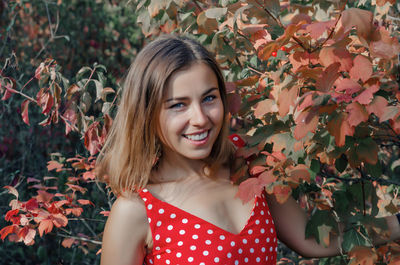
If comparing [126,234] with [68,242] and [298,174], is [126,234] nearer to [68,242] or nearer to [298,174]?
[298,174]

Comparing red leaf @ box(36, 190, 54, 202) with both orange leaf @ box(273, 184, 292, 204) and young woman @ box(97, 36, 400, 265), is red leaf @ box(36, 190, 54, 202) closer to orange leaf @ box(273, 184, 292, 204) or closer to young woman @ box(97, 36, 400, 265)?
young woman @ box(97, 36, 400, 265)

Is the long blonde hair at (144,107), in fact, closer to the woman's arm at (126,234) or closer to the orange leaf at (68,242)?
the woman's arm at (126,234)

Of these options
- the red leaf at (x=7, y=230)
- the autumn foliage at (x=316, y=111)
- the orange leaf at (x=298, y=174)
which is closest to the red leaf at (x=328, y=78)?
the autumn foliage at (x=316, y=111)

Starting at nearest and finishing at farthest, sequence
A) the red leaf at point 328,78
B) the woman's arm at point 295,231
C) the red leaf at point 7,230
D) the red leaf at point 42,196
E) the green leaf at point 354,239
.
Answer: the red leaf at point 328,78, the green leaf at point 354,239, the woman's arm at point 295,231, the red leaf at point 7,230, the red leaf at point 42,196

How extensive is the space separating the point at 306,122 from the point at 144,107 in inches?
21.3

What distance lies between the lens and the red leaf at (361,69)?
3.95 ft

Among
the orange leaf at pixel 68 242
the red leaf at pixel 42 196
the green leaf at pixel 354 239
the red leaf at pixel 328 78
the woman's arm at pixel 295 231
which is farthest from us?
the orange leaf at pixel 68 242

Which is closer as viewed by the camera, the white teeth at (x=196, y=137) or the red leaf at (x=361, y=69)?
the red leaf at (x=361, y=69)

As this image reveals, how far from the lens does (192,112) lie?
1.52m

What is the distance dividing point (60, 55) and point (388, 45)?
→ 12.9ft

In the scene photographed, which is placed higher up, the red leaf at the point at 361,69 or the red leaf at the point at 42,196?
the red leaf at the point at 361,69

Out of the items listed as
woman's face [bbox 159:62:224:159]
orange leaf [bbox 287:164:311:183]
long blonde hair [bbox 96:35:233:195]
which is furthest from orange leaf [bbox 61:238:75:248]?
orange leaf [bbox 287:164:311:183]

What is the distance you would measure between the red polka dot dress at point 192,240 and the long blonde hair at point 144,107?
0.09m

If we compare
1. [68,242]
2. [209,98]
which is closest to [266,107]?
[209,98]
